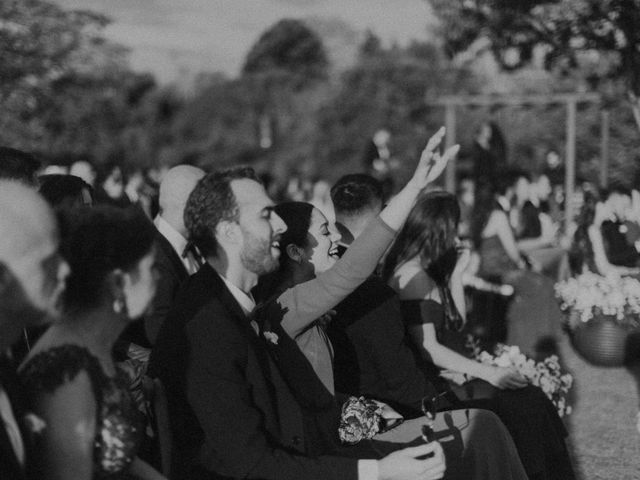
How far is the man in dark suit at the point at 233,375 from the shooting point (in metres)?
2.51

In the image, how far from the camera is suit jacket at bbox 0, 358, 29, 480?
5.89ft

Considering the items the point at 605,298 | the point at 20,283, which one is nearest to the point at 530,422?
the point at 20,283

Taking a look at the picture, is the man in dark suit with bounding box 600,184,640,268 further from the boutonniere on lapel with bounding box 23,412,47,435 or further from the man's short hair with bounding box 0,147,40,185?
the boutonniere on lapel with bounding box 23,412,47,435

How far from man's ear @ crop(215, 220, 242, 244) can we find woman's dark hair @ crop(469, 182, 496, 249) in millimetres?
5855

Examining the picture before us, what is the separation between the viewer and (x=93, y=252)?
2.11 m

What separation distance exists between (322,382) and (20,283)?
5.10 ft

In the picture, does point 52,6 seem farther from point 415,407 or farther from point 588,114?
point 415,407

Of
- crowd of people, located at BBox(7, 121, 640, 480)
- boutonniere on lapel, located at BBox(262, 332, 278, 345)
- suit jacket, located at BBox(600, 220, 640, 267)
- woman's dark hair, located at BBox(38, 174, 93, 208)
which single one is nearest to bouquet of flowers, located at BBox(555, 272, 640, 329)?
suit jacket, located at BBox(600, 220, 640, 267)

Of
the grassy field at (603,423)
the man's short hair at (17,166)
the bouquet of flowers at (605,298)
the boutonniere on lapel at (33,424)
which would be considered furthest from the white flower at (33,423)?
the bouquet of flowers at (605,298)

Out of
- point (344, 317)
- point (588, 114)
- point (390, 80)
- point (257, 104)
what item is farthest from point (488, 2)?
point (257, 104)

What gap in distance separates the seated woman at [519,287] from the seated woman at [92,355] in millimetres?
5691

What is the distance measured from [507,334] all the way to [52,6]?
15739 millimetres

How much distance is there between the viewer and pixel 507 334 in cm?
802

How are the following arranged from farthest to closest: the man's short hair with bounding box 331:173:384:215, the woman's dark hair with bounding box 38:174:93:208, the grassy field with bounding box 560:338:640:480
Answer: the grassy field with bounding box 560:338:640:480, the man's short hair with bounding box 331:173:384:215, the woman's dark hair with bounding box 38:174:93:208
